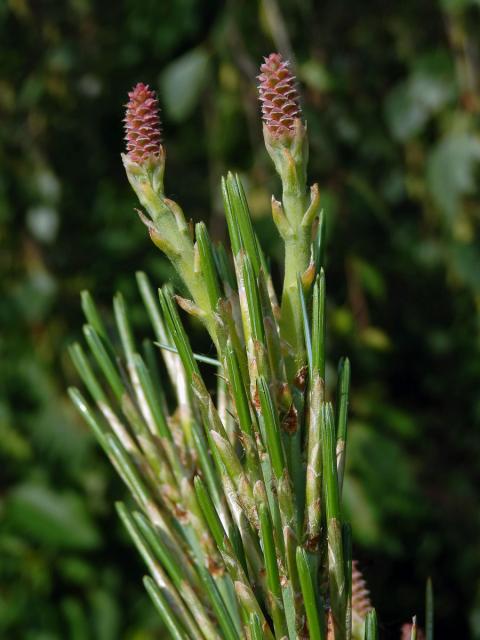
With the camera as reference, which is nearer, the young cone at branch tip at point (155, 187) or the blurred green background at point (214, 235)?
the young cone at branch tip at point (155, 187)

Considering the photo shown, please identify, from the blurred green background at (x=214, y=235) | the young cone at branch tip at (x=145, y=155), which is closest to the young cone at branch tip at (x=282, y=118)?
the young cone at branch tip at (x=145, y=155)

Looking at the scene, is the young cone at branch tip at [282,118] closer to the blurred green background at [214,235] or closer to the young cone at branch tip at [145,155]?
the young cone at branch tip at [145,155]

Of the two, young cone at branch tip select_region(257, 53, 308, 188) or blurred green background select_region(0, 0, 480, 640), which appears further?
blurred green background select_region(0, 0, 480, 640)

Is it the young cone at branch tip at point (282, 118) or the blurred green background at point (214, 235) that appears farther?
the blurred green background at point (214, 235)

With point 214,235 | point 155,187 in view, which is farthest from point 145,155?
point 214,235

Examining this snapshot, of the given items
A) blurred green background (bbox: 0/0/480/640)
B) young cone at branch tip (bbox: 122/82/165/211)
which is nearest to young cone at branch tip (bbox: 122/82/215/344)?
young cone at branch tip (bbox: 122/82/165/211)

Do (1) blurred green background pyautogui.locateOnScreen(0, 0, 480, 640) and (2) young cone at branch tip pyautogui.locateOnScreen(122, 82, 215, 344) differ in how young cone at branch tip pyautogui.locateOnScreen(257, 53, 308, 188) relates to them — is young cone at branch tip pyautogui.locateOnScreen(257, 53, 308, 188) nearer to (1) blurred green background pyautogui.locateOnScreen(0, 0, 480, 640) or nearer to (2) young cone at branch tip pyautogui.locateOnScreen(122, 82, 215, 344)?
(2) young cone at branch tip pyautogui.locateOnScreen(122, 82, 215, 344)

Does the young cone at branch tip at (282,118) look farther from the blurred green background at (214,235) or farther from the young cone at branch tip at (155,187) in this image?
the blurred green background at (214,235)

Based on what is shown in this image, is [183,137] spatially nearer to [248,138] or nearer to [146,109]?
[248,138]

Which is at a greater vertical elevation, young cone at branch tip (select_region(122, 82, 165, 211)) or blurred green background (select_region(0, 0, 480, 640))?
blurred green background (select_region(0, 0, 480, 640))

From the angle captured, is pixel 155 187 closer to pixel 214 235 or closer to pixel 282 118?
pixel 282 118

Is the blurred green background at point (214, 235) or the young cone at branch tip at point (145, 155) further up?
the blurred green background at point (214, 235)
